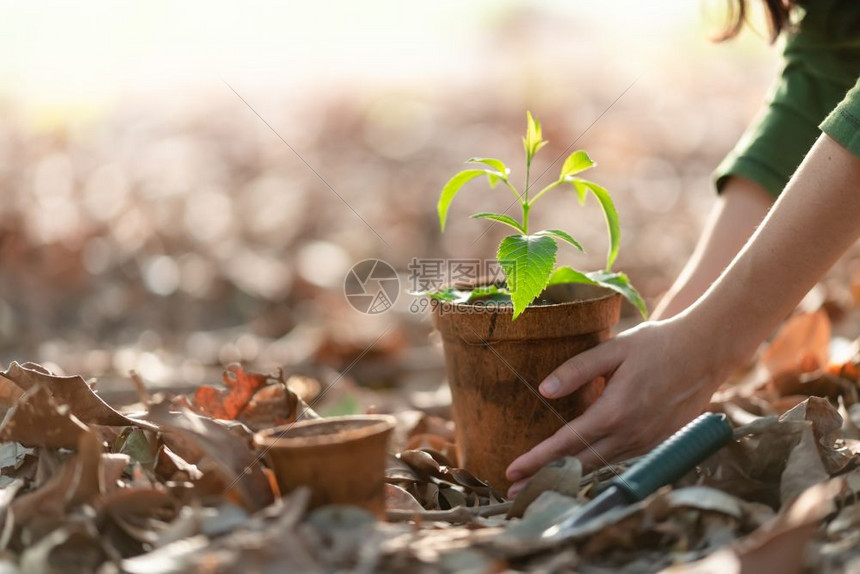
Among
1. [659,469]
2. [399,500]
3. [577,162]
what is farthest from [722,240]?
[399,500]

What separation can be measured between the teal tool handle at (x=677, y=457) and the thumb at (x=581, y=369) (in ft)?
0.68

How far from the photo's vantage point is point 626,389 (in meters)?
1.46

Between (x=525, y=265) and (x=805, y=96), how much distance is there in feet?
3.47

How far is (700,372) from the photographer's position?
149cm

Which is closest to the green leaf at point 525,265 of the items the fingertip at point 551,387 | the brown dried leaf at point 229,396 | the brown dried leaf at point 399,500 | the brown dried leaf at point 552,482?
the fingertip at point 551,387

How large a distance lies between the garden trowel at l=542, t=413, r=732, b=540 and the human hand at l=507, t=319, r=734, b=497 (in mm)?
169

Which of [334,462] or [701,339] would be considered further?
[701,339]

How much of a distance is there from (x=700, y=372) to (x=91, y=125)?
6.23 meters

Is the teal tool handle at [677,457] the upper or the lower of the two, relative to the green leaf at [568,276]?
lower

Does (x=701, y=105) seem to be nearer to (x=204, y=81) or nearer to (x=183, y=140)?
(x=183, y=140)

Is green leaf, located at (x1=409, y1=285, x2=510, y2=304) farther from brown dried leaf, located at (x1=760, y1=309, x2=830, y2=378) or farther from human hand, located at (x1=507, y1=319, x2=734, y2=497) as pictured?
brown dried leaf, located at (x1=760, y1=309, x2=830, y2=378)

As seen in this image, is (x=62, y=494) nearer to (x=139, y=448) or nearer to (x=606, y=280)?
(x=139, y=448)

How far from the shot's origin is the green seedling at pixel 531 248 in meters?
1.38

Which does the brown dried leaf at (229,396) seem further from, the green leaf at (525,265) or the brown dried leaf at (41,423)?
the green leaf at (525,265)
